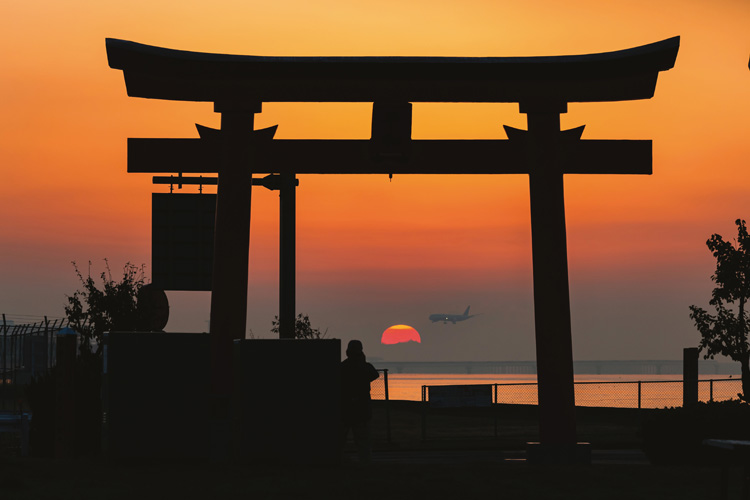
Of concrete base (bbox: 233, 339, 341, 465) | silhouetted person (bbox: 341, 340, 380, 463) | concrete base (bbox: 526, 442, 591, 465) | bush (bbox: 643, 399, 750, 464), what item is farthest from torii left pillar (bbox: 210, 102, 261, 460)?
bush (bbox: 643, 399, 750, 464)

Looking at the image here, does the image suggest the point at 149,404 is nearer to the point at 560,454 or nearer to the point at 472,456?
the point at 560,454

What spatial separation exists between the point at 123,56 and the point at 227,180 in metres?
2.80

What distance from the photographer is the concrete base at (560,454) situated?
19.5 metres

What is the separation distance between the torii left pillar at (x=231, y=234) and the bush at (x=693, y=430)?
7.52m

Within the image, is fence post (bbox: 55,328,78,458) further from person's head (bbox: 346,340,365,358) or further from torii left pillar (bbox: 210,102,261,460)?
person's head (bbox: 346,340,365,358)

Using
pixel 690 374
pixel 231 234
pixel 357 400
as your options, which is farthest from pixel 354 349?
pixel 690 374

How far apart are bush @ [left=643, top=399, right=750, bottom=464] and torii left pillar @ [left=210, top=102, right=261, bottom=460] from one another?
24.7 feet

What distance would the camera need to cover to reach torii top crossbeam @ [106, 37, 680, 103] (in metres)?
18.8

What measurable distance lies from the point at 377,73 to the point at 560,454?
757 cm

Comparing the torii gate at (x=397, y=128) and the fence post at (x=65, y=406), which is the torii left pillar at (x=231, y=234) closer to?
the torii gate at (x=397, y=128)

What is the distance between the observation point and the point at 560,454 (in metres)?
19.5

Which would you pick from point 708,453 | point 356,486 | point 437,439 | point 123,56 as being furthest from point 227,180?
point 437,439

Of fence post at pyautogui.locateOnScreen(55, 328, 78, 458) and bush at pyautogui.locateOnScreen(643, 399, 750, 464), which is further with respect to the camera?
fence post at pyautogui.locateOnScreen(55, 328, 78, 458)

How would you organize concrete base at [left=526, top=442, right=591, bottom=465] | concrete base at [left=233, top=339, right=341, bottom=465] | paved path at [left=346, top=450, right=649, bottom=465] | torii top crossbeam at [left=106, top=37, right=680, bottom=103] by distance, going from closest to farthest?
concrete base at [left=233, top=339, right=341, bottom=465]
torii top crossbeam at [left=106, top=37, right=680, bottom=103]
concrete base at [left=526, top=442, right=591, bottom=465]
paved path at [left=346, top=450, right=649, bottom=465]
